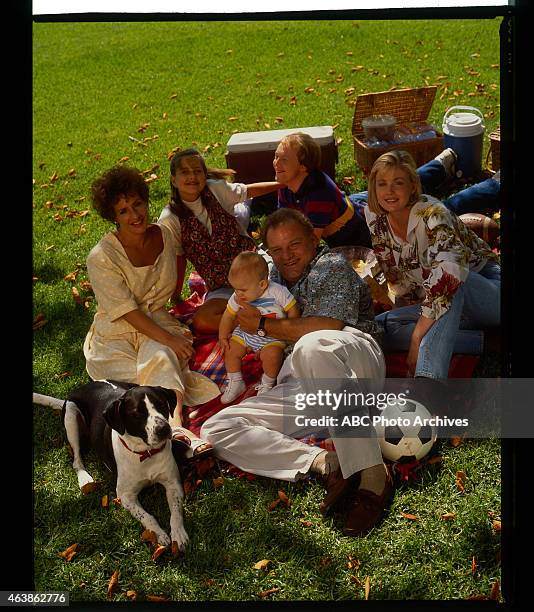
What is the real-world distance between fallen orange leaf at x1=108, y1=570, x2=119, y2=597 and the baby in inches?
50.3

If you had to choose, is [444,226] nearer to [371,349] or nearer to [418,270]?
[418,270]

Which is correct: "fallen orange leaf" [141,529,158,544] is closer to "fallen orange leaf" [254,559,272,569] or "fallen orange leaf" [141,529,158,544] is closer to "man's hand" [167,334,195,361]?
"fallen orange leaf" [254,559,272,569]

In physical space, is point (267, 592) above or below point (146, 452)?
below

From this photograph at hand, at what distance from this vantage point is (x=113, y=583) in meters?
3.77

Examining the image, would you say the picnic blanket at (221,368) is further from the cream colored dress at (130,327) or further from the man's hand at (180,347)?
the man's hand at (180,347)

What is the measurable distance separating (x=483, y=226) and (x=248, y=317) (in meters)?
2.09

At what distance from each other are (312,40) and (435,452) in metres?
9.85

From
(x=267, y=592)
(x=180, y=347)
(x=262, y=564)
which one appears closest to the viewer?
(x=267, y=592)

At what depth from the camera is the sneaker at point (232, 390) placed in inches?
189

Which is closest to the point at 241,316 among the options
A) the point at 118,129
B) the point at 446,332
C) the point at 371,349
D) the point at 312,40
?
the point at 371,349

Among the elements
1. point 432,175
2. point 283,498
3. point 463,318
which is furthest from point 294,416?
point 432,175

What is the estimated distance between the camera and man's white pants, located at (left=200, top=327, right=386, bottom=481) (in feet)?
13.3

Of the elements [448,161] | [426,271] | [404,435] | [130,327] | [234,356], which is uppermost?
[448,161]

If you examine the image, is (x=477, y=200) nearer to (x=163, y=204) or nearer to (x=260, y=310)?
(x=260, y=310)
